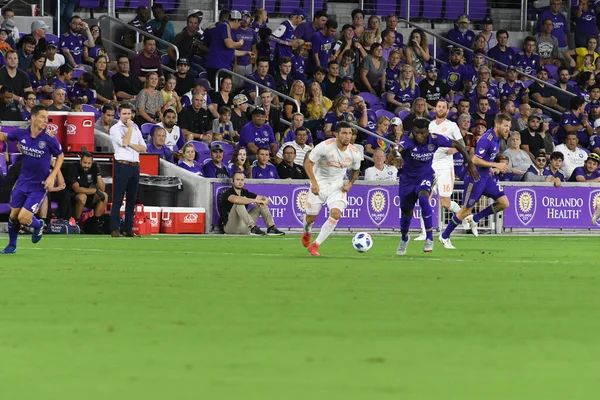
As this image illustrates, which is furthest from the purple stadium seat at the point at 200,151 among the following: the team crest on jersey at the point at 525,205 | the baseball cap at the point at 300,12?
the team crest on jersey at the point at 525,205

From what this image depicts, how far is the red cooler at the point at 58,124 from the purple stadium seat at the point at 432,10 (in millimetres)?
13961

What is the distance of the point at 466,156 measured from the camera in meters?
18.6

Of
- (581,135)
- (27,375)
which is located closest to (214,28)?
(581,135)

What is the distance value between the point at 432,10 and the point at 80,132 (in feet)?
45.8

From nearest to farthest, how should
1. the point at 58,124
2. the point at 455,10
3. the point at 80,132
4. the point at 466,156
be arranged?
the point at 466,156
the point at 58,124
the point at 80,132
the point at 455,10

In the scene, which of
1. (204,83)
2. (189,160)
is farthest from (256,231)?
(204,83)

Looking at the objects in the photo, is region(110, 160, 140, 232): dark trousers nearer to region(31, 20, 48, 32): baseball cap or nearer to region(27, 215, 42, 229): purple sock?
region(27, 215, 42, 229): purple sock

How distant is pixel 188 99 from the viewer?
27172mm

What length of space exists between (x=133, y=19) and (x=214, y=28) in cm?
241

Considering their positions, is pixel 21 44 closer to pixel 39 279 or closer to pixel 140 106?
pixel 140 106

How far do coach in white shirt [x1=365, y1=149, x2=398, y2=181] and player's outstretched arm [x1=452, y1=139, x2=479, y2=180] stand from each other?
22.6ft

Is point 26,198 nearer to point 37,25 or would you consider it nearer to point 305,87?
point 37,25

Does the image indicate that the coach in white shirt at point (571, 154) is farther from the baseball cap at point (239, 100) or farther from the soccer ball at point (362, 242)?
the soccer ball at point (362, 242)

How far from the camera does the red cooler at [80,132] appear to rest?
2412 centimetres
